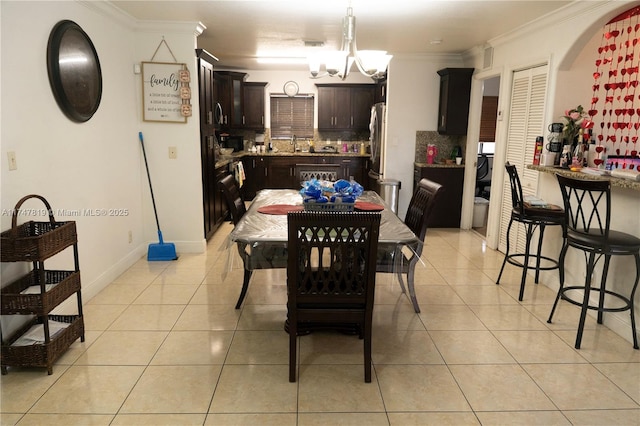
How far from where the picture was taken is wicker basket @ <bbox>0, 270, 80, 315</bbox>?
2365 mm

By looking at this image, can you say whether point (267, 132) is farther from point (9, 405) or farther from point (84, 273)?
point (9, 405)

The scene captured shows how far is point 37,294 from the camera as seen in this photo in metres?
2.37

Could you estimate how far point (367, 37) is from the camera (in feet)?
16.4

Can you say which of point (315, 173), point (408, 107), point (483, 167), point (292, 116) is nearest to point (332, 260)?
point (315, 173)

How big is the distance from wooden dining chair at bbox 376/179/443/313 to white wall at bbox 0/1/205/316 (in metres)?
2.27

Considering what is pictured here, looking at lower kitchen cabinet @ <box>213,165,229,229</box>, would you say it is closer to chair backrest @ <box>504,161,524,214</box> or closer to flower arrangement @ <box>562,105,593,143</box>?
chair backrest @ <box>504,161,524,214</box>

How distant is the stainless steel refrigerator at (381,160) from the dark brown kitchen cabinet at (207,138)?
2333 mm

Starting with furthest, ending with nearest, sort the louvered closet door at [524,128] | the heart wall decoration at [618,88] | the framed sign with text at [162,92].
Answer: the framed sign with text at [162,92] < the louvered closet door at [524,128] < the heart wall decoration at [618,88]

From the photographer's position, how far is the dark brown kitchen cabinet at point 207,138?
4762 millimetres

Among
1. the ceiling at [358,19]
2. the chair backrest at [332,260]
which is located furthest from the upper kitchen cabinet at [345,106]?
the chair backrest at [332,260]

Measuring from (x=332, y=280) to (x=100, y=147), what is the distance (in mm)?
2516

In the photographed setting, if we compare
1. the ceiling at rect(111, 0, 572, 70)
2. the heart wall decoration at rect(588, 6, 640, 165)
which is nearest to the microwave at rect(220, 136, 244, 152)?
the ceiling at rect(111, 0, 572, 70)

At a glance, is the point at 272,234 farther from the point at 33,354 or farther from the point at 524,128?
the point at 524,128

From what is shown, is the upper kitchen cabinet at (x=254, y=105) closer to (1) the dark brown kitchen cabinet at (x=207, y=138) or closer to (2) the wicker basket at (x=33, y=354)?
Answer: (1) the dark brown kitchen cabinet at (x=207, y=138)
